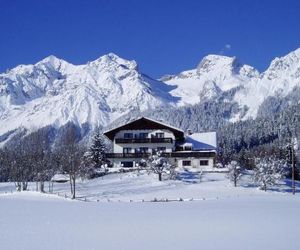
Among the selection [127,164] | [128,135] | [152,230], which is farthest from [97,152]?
[152,230]

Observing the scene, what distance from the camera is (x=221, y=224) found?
28.3 meters

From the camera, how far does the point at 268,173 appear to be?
6212 centimetres

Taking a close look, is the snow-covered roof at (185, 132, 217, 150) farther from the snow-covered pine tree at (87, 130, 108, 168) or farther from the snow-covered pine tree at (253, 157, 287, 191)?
the snow-covered pine tree at (253, 157, 287, 191)

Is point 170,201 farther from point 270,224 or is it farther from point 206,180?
point 270,224

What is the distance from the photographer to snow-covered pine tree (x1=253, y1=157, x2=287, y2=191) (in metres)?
61.4

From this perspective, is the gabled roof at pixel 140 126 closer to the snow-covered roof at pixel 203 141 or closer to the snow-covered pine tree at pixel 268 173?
the snow-covered roof at pixel 203 141

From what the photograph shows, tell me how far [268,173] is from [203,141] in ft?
68.9

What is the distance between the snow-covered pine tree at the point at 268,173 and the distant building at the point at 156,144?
1291cm

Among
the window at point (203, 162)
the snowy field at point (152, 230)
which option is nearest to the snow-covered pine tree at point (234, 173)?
the window at point (203, 162)

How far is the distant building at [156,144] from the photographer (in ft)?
250

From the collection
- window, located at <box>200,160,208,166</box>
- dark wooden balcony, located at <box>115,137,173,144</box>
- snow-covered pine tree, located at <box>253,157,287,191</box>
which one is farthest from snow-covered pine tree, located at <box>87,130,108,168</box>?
snow-covered pine tree, located at <box>253,157,287,191</box>

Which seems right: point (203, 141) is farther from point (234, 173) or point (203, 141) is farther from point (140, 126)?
point (234, 173)

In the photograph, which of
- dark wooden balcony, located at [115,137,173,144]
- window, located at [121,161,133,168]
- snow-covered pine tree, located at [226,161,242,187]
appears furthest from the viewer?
dark wooden balcony, located at [115,137,173,144]

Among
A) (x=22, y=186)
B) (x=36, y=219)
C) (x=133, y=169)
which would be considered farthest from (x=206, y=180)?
(x=36, y=219)
